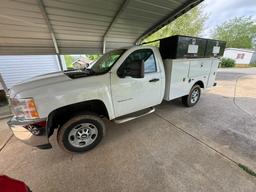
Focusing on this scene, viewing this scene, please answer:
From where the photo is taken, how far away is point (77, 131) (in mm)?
2459

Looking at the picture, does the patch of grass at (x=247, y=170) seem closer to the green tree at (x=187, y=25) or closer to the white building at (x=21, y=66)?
the white building at (x=21, y=66)

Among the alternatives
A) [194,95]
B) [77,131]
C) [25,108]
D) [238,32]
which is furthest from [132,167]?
[238,32]

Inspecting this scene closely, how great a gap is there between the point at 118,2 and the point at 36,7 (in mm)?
2438

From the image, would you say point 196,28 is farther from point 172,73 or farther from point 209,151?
point 209,151

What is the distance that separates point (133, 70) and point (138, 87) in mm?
499

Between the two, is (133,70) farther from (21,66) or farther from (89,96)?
(21,66)

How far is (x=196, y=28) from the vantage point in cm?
1535

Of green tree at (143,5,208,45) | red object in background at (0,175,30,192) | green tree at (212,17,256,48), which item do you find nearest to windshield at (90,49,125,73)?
red object in background at (0,175,30,192)

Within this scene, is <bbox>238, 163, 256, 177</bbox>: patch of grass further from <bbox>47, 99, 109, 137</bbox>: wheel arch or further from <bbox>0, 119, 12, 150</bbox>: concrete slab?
<bbox>0, 119, 12, 150</bbox>: concrete slab

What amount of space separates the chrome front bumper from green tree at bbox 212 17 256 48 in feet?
140

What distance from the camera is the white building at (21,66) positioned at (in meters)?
7.29

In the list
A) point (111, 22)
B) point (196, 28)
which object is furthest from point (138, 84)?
point (196, 28)

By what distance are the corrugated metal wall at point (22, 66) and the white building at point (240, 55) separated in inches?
1160

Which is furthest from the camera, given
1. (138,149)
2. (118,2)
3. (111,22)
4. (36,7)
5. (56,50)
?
(56,50)
